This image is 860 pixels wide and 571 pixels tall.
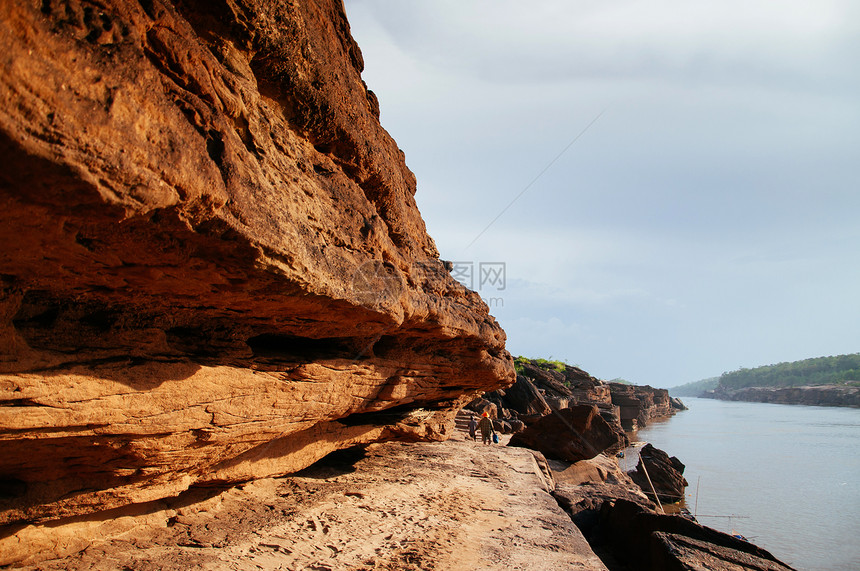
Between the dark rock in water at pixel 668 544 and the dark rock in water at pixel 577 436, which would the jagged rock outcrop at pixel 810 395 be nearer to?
the dark rock in water at pixel 577 436

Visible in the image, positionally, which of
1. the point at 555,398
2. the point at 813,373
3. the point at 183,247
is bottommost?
the point at 555,398

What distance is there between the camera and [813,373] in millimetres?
110875

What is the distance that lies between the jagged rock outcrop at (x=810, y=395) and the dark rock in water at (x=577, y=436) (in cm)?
8465

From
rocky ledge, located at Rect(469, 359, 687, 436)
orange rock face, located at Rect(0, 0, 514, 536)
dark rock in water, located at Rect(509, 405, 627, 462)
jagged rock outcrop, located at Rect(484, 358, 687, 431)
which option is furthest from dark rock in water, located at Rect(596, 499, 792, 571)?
jagged rock outcrop, located at Rect(484, 358, 687, 431)

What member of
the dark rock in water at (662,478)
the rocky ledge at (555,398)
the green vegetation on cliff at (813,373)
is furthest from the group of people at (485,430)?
the green vegetation on cliff at (813,373)

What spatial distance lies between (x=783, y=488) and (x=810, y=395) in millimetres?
80876

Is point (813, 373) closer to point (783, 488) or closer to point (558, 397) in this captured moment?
point (783, 488)

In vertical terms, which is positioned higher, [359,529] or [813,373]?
[813,373]

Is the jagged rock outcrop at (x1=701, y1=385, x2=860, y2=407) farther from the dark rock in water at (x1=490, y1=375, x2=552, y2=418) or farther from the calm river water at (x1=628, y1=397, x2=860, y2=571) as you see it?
the dark rock in water at (x1=490, y1=375, x2=552, y2=418)

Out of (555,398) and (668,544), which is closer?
(668,544)

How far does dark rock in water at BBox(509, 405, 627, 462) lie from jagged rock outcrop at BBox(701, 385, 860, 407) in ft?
278

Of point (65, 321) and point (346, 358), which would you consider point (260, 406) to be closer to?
point (346, 358)

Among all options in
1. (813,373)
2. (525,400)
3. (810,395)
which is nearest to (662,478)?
(525,400)

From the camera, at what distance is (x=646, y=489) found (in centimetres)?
1705
